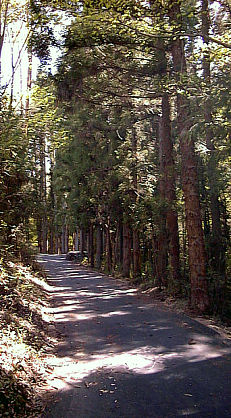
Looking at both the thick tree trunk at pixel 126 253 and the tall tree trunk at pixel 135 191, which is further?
the thick tree trunk at pixel 126 253

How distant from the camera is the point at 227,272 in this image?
17016 millimetres

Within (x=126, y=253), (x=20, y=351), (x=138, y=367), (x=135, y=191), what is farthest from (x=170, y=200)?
(x=20, y=351)

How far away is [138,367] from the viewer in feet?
23.0

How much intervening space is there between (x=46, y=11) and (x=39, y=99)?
7.10ft

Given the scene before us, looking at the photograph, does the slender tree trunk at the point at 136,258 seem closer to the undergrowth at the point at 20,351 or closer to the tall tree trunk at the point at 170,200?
the tall tree trunk at the point at 170,200

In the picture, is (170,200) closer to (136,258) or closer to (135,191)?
(135,191)

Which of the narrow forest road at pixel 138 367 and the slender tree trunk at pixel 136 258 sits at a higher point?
the slender tree trunk at pixel 136 258

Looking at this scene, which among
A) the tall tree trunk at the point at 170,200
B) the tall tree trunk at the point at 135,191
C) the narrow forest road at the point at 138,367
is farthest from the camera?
the tall tree trunk at the point at 135,191

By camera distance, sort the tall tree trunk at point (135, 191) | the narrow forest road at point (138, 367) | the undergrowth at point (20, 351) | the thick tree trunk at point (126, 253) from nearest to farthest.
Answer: the undergrowth at point (20, 351), the narrow forest road at point (138, 367), the tall tree trunk at point (135, 191), the thick tree trunk at point (126, 253)

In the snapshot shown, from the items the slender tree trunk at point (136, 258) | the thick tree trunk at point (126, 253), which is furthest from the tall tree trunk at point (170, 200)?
the thick tree trunk at point (126, 253)

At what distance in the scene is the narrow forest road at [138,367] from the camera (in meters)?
5.32

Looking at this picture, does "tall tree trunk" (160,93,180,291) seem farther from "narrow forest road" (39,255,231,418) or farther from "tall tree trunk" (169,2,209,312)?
"narrow forest road" (39,255,231,418)

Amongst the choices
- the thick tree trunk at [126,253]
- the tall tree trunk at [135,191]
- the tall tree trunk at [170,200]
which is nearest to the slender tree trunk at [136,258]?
the tall tree trunk at [135,191]

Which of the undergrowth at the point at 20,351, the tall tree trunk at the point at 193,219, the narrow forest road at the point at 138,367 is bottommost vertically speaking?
the narrow forest road at the point at 138,367
